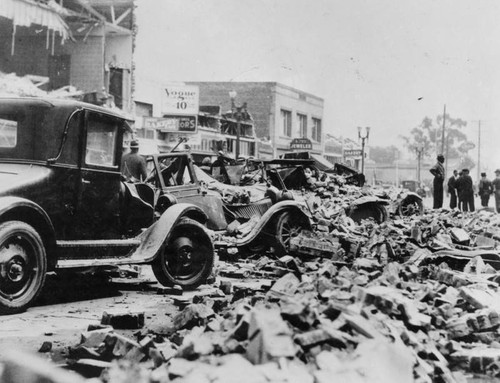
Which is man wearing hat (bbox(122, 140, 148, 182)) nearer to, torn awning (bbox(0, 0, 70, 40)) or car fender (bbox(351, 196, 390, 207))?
car fender (bbox(351, 196, 390, 207))

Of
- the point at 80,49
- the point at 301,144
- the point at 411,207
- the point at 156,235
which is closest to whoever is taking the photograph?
the point at 156,235

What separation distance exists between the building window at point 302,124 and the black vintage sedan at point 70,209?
4457 centimetres

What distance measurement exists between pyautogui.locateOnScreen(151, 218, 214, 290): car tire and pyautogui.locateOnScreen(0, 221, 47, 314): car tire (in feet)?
6.20

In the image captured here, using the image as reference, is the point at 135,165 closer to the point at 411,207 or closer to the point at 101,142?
the point at 101,142

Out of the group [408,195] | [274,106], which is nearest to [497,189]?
[408,195]

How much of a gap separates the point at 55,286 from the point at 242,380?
4813 mm

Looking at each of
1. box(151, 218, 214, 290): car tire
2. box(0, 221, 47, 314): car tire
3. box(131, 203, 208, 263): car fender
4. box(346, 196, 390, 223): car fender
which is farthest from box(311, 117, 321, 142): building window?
box(0, 221, 47, 314): car tire

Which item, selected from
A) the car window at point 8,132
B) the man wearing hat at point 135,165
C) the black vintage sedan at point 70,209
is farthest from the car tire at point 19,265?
the man wearing hat at point 135,165

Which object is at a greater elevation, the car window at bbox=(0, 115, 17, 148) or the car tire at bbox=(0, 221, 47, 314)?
the car window at bbox=(0, 115, 17, 148)

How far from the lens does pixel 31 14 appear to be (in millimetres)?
18922

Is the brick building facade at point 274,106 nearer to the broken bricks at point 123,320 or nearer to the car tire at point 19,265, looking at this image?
the car tire at point 19,265

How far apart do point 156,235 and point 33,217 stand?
1790 millimetres

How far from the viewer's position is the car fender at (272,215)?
10375mm

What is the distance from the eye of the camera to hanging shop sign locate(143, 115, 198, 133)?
21.2m
